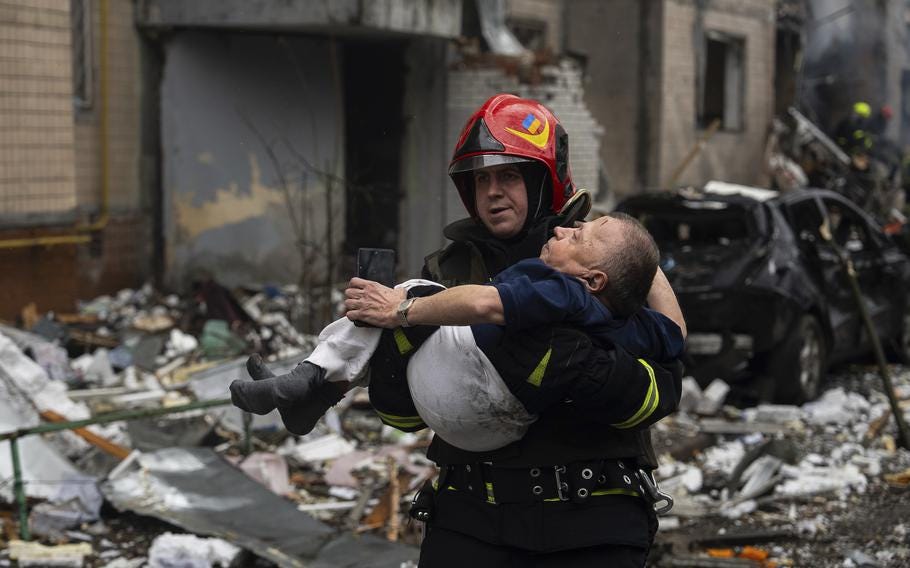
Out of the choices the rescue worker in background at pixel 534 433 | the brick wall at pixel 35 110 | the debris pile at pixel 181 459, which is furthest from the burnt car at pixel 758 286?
the rescue worker in background at pixel 534 433

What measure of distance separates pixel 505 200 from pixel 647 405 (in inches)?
24.0

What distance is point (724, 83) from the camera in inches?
791

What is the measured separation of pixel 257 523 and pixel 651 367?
11.6 ft

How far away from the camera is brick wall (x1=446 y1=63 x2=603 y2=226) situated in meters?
12.2

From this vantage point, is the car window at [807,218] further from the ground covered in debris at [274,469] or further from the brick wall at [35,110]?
the brick wall at [35,110]

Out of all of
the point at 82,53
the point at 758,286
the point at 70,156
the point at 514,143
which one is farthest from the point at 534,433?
the point at 82,53

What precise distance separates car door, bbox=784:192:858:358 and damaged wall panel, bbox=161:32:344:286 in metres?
3.96

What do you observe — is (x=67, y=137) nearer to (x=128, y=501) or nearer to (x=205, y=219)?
(x=205, y=219)

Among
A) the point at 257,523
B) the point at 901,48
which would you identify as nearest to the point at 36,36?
the point at 257,523

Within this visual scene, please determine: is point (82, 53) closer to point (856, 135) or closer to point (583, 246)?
point (583, 246)

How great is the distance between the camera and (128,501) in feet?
19.6

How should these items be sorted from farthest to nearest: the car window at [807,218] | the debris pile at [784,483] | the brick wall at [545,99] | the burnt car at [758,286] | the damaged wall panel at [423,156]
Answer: the damaged wall panel at [423,156] < the brick wall at [545,99] < the car window at [807,218] < the burnt car at [758,286] < the debris pile at [784,483]

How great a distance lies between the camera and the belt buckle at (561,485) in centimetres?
268

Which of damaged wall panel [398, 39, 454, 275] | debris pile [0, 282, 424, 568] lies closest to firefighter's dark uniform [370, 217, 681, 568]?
debris pile [0, 282, 424, 568]
